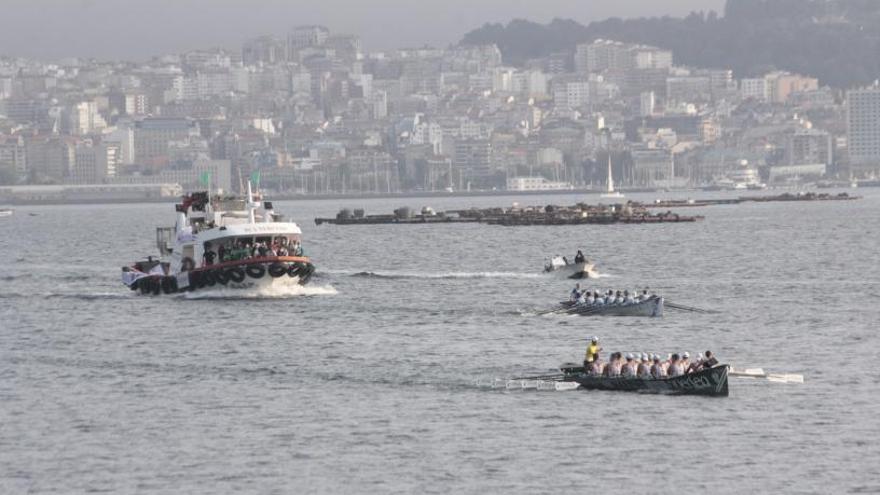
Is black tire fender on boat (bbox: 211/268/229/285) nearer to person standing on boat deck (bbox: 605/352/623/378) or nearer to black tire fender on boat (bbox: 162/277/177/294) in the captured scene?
black tire fender on boat (bbox: 162/277/177/294)

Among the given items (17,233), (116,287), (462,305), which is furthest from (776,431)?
(17,233)

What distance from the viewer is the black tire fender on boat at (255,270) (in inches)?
2867

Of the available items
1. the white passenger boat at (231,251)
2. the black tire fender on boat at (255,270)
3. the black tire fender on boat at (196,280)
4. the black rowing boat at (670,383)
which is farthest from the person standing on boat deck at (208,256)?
the black rowing boat at (670,383)

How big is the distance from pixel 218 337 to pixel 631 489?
25.1 meters

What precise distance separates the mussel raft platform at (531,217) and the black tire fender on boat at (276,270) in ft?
284

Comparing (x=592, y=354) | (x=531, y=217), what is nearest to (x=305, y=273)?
(x=592, y=354)

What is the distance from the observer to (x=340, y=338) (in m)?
61.7

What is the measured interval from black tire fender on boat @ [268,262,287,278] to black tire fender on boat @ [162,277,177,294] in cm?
510

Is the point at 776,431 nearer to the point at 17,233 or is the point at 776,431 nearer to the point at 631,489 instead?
the point at 631,489

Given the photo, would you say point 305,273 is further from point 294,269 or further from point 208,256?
point 208,256

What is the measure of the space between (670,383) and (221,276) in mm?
27910

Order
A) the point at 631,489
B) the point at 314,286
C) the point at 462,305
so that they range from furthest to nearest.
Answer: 1. the point at 314,286
2. the point at 462,305
3. the point at 631,489

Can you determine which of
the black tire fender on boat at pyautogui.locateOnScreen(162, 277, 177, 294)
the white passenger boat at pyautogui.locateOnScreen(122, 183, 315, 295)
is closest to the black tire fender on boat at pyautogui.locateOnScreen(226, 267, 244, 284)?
the white passenger boat at pyautogui.locateOnScreen(122, 183, 315, 295)

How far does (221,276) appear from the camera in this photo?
73312mm
